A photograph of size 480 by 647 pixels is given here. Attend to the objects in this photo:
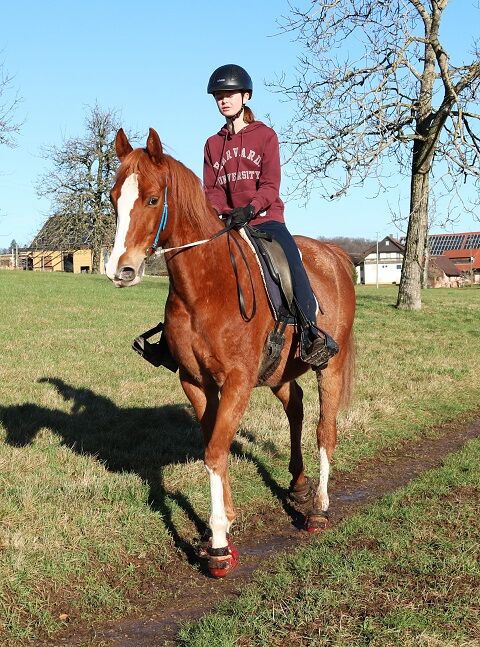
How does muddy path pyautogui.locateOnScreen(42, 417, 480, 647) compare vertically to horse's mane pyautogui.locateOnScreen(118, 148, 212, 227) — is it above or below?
below

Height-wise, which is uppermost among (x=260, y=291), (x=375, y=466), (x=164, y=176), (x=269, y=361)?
(x=164, y=176)

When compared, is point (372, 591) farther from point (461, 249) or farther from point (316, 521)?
point (461, 249)

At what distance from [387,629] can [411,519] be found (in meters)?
1.95

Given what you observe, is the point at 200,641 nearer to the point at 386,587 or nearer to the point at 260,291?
the point at 386,587

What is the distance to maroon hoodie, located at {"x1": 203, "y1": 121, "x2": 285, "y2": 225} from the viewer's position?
18.5ft

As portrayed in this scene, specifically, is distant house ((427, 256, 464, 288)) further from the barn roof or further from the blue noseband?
the blue noseband

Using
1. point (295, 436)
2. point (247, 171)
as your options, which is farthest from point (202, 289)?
point (295, 436)

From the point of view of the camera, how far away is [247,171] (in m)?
5.71

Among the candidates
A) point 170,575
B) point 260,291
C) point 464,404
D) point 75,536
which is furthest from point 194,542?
point 464,404

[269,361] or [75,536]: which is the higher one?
[269,361]

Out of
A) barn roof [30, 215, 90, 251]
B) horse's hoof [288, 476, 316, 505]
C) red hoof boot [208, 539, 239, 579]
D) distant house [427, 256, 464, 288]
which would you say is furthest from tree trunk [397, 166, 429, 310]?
distant house [427, 256, 464, 288]

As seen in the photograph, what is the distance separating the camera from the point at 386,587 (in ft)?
14.3

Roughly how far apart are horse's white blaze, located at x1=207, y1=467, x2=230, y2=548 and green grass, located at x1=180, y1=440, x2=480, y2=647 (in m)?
0.37

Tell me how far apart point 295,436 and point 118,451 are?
79.4 inches
